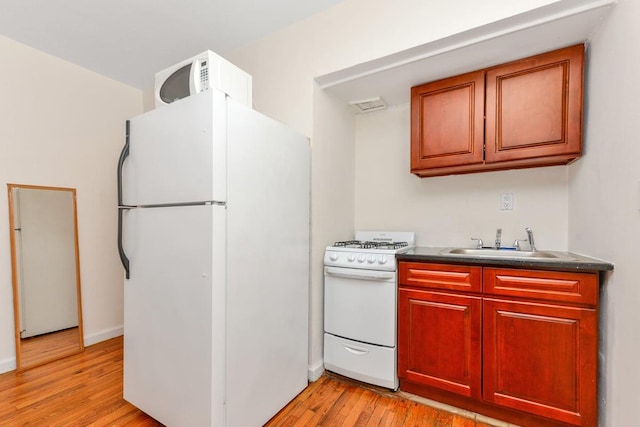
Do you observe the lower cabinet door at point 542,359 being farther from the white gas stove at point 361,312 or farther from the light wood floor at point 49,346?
the light wood floor at point 49,346

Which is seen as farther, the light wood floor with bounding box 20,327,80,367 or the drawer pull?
the light wood floor with bounding box 20,327,80,367

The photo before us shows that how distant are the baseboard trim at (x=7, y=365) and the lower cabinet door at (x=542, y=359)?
3.31 m

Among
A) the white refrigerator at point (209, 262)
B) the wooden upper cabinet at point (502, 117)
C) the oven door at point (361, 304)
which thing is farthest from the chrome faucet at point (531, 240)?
the white refrigerator at point (209, 262)

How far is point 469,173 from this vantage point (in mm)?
2242

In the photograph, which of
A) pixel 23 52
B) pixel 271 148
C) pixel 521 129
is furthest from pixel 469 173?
pixel 23 52

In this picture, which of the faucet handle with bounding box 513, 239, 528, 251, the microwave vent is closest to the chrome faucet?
the faucet handle with bounding box 513, 239, 528, 251

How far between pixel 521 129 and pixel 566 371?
1.35m

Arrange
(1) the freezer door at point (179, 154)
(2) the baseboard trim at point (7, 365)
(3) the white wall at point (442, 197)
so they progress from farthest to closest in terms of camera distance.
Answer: (2) the baseboard trim at point (7, 365), (3) the white wall at point (442, 197), (1) the freezer door at point (179, 154)

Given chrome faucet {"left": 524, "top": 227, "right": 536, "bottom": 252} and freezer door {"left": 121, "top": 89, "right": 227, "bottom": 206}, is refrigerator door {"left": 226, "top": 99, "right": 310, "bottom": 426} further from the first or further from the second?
chrome faucet {"left": 524, "top": 227, "right": 536, "bottom": 252}

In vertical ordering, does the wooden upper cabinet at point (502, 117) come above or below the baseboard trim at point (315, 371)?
above

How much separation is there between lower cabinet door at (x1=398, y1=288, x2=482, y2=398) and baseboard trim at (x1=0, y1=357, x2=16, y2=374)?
2860 mm

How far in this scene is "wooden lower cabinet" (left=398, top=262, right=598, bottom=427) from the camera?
1.46m

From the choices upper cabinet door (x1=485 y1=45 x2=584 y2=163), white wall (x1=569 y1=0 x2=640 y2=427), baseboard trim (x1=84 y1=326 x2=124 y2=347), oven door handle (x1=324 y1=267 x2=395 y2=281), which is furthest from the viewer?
baseboard trim (x1=84 y1=326 x2=124 y2=347)

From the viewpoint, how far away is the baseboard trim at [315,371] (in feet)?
6.86
